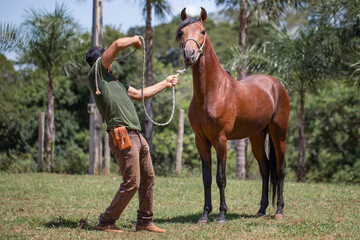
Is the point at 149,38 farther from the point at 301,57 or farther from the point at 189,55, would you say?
the point at 189,55

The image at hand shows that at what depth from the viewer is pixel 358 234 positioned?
4.82m

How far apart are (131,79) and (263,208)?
1599cm

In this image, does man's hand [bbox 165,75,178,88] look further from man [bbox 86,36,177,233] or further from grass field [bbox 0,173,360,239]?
grass field [bbox 0,173,360,239]

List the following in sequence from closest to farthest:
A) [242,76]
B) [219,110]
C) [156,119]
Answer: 1. [219,110]
2. [242,76]
3. [156,119]

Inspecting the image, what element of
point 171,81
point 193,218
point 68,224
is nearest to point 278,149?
point 193,218

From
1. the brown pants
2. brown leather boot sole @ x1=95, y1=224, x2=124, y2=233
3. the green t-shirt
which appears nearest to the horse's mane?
the green t-shirt

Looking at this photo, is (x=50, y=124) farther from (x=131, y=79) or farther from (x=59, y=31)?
(x=131, y=79)

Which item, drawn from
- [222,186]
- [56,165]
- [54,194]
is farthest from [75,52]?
[222,186]

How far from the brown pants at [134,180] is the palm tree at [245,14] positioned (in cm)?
809

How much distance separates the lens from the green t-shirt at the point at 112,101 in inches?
186

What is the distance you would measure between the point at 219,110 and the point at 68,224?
2535 millimetres

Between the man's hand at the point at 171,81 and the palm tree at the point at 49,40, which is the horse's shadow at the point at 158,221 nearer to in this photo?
the man's hand at the point at 171,81

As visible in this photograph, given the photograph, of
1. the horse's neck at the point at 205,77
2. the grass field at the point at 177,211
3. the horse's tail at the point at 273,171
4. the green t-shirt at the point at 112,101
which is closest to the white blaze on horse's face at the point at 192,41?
the horse's neck at the point at 205,77

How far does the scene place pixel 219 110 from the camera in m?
5.51
